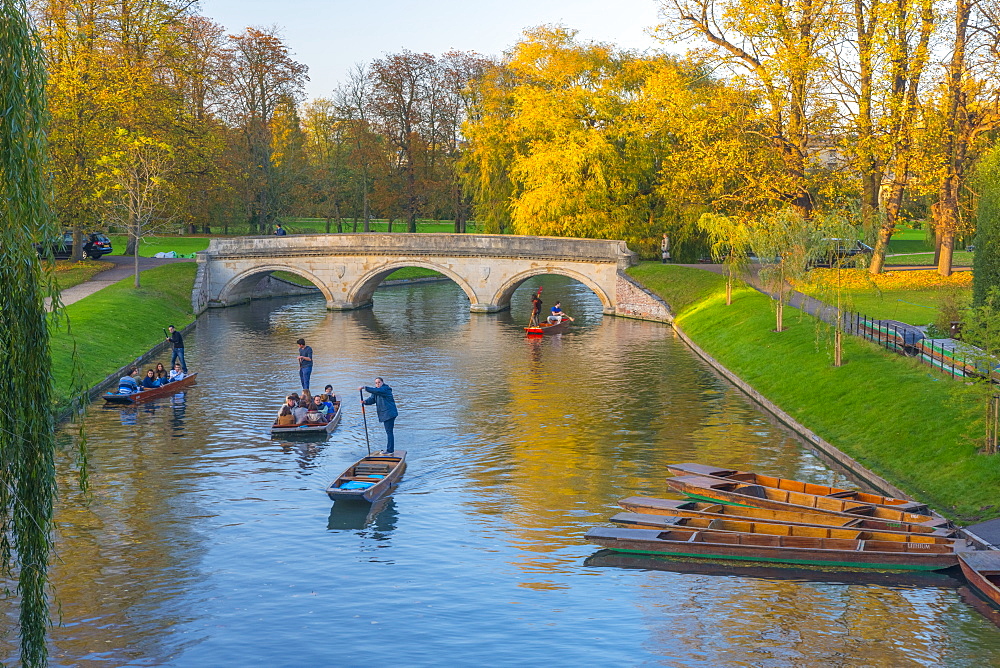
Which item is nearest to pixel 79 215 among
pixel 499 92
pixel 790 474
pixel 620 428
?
pixel 499 92

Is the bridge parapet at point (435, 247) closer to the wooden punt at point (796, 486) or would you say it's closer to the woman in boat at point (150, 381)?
the woman in boat at point (150, 381)

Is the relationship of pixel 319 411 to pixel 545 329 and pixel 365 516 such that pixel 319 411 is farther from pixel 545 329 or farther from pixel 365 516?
pixel 545 329

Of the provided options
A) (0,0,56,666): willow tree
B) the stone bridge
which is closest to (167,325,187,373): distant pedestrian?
the stone bridge

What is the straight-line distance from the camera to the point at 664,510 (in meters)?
20.0

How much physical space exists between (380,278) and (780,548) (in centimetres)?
4768

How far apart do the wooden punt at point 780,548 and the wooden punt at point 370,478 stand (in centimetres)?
531

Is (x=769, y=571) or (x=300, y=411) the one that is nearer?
(x=769, y=571)

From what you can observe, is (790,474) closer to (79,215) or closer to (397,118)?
(79,215)

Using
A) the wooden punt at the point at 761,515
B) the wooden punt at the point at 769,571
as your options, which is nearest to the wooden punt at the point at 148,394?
the wooden punt at the point at 761,515

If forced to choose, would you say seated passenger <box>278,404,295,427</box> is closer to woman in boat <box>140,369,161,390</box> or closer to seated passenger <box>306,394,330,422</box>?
seated passenger <box>306,394,330,422</box>

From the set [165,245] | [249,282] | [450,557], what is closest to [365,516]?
[450,557]

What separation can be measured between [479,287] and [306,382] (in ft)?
89.9

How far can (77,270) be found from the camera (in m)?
60.2

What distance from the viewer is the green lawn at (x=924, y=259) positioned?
58.9 metres
